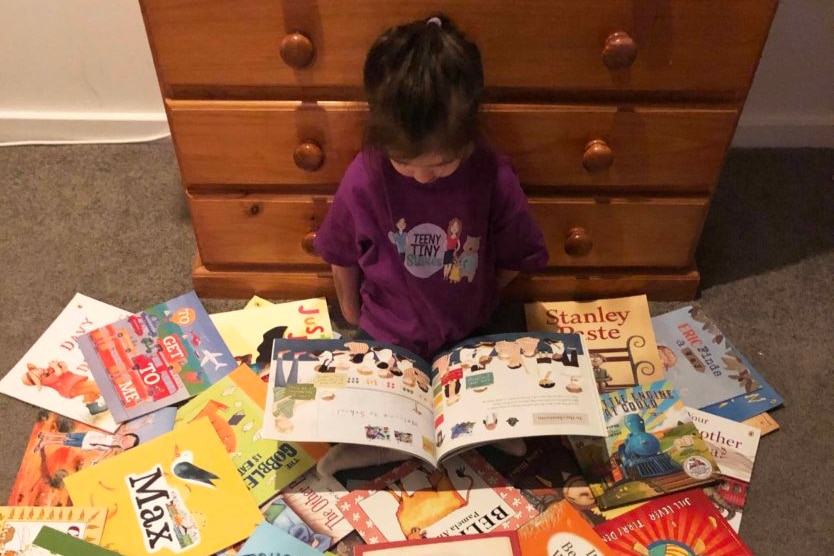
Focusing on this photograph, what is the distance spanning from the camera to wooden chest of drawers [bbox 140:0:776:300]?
0.94 metres

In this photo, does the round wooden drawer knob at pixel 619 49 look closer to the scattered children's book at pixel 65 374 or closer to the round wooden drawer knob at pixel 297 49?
the round wooden drawer knob at pixel 297 49

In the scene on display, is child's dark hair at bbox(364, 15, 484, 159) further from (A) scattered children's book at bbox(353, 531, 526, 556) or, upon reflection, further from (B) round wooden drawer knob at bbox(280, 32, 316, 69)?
(A) scattered children's book at bbox(353, 531, 526, 556)

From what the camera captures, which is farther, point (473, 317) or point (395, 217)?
point (473, 317)

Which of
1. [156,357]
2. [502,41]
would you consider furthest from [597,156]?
[156,357]

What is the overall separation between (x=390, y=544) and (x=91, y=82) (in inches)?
41.5

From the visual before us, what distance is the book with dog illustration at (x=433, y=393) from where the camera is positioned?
1048 millimetres

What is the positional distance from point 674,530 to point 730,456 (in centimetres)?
16

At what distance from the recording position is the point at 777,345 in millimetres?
1294

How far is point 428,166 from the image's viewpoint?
922mm

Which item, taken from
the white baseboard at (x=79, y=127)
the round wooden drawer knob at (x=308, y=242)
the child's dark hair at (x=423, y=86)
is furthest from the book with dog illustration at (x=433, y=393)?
the white baseboard at (x=79, y=127)

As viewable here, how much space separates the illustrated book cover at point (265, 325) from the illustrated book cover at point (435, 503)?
285mm

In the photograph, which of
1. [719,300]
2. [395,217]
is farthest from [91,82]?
[719,300]

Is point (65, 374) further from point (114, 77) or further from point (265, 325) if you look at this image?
point (114, 77)

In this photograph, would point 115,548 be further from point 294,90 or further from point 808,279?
point 808,279
